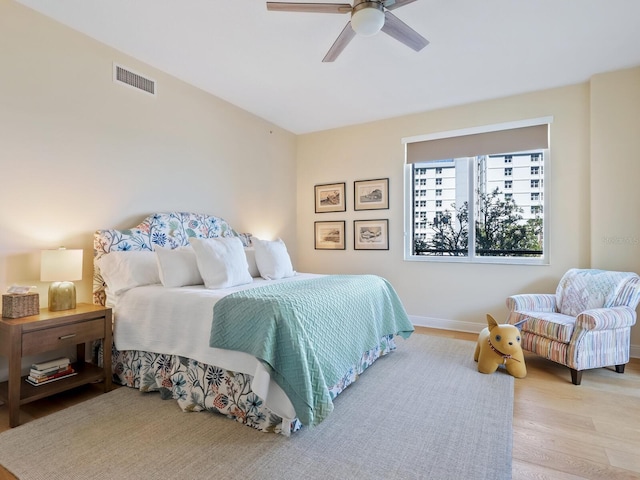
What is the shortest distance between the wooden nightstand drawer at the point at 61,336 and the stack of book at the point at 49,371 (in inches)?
8.8

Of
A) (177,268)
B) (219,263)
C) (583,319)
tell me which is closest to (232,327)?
(219,263)

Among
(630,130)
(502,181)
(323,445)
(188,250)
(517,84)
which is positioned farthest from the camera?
(502,181)

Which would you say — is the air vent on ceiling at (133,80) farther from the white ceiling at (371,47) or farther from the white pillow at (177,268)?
the white pillow at (177,268)

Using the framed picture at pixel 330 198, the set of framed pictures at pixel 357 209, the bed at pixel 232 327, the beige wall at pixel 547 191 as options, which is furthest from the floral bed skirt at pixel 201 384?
the framed picture at pixel 330 198

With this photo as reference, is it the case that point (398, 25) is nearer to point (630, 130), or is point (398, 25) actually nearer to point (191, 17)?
point (191, 17)

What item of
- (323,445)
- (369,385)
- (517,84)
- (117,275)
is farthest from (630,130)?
(117,275)

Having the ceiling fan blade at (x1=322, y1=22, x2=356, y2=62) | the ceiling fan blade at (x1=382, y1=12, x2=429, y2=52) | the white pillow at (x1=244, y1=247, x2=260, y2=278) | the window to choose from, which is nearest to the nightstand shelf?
the white pillow at (x1=244, y1=247, x2=260, y2=278)

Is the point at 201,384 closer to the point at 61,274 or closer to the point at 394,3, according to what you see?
the point at 61,274

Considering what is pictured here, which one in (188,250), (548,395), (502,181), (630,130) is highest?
(630,130)

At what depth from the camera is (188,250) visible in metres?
2.87

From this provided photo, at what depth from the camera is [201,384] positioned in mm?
2119

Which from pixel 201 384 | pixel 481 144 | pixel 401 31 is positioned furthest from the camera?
pixel 481 144

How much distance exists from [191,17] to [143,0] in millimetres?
312

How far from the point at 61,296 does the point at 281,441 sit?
183cm
